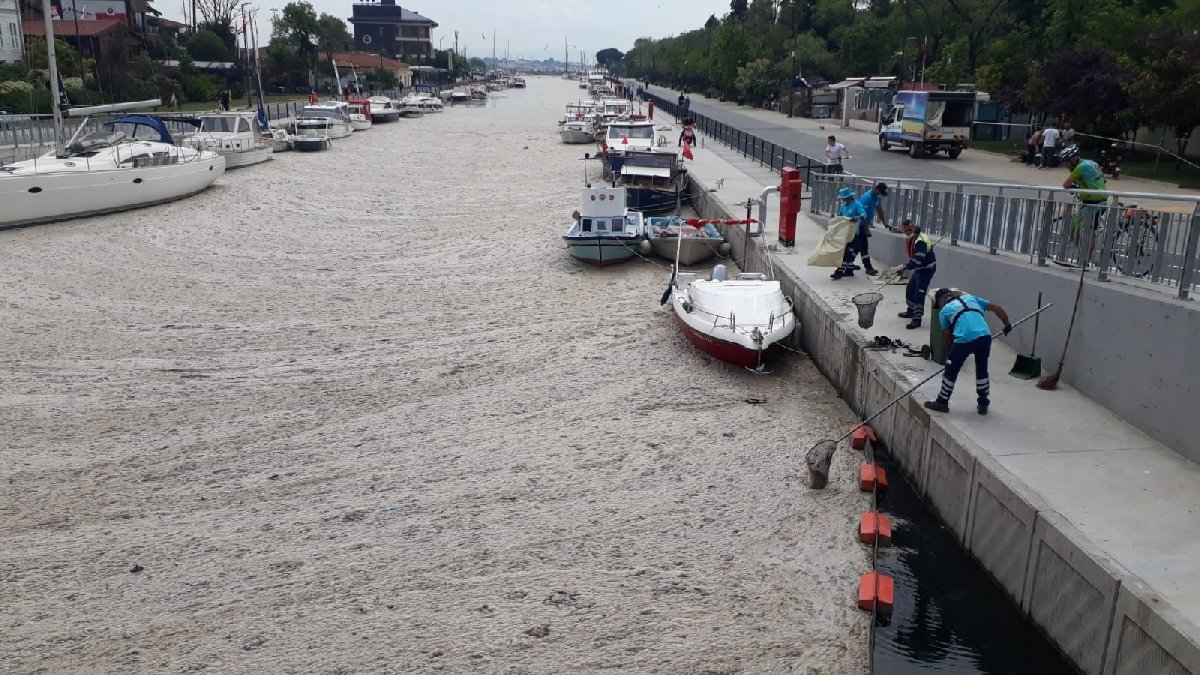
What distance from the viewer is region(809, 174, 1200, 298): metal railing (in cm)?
880

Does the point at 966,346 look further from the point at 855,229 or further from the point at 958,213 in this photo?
the point at 855,229

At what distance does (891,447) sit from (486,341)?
23.4 ft

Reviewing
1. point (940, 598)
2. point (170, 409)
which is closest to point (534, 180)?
point (170, 409)

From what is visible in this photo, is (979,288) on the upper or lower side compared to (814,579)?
upper

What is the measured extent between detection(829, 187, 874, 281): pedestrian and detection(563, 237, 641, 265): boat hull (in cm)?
601

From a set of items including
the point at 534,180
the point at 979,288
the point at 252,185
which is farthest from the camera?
the point at 534,180

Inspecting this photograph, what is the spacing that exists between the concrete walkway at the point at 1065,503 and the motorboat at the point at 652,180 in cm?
1583

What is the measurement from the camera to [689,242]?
20656 millimetres

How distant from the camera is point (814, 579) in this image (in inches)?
332

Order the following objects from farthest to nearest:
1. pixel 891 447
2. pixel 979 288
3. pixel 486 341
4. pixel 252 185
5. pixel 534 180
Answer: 1. pixel 534 180
2. pixel 252 185
3. pixel 486 341
4. pixel 979 288
5. pixel 891 447

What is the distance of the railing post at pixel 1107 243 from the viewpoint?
31.2 ft

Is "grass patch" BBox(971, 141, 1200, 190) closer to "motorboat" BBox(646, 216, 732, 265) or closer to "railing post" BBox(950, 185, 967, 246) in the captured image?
"motorboat" BBox(646, 216, 732, 265)

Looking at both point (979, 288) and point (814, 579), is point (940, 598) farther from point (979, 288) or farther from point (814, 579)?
point (979, 288)

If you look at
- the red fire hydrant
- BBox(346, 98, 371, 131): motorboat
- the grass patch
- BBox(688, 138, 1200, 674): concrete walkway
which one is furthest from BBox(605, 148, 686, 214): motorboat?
BBox(346, 98, 371, 131): motorboat
